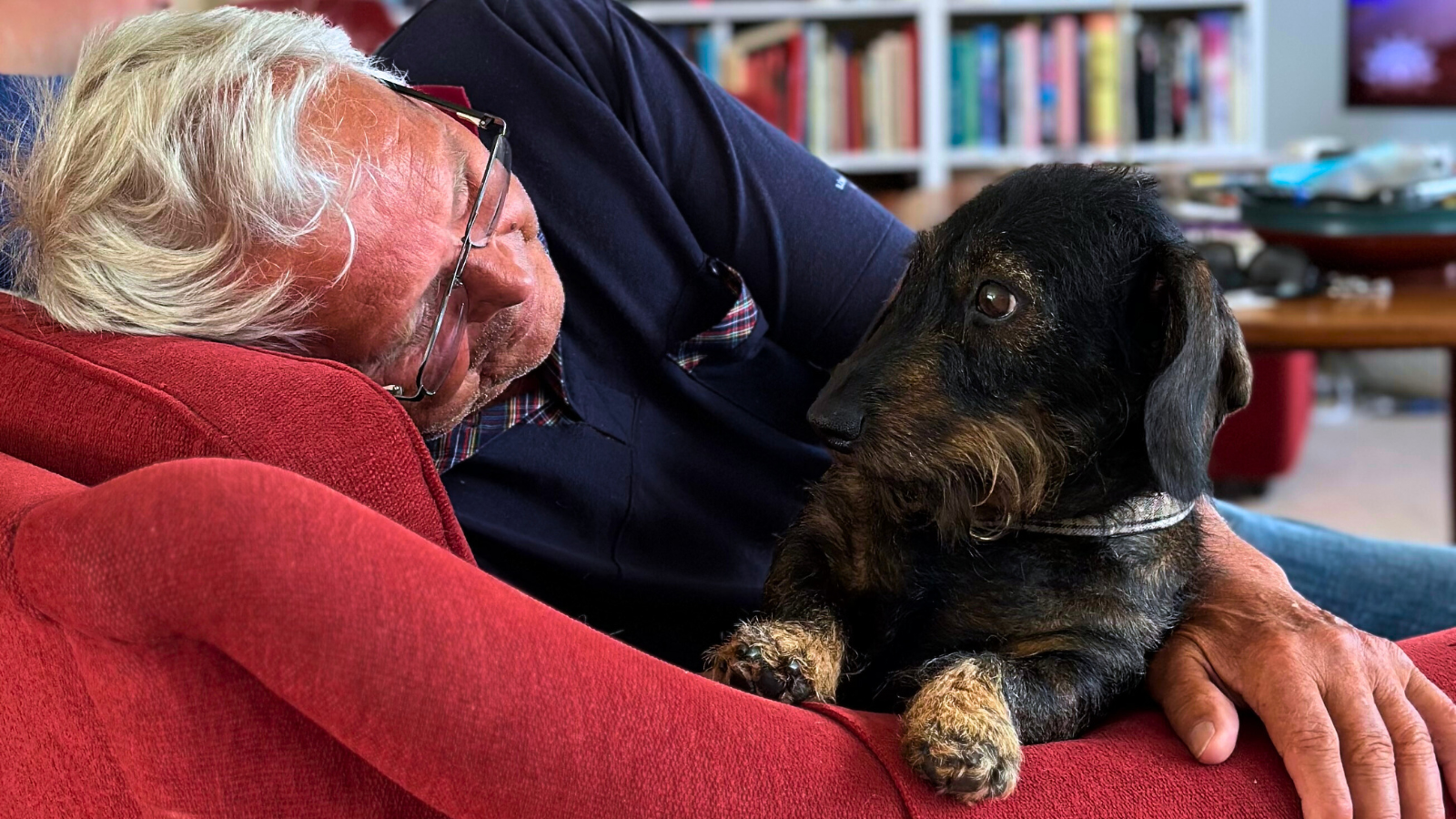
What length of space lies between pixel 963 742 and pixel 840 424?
304mm

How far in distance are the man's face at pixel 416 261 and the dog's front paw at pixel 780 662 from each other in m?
0.45

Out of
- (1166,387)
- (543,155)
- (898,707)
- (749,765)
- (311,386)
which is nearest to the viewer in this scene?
A: (749,765)

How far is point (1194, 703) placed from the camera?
1.05 m

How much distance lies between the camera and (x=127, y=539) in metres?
0.74

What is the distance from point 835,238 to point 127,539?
102 centimetres

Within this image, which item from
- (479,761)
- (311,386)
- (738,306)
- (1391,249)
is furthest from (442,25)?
(1391,249)

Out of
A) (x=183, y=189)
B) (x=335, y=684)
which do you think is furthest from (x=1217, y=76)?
(x=335, y=684)

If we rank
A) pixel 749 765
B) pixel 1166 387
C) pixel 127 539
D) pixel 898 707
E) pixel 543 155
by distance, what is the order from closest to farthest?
pixel 127 539 → pixel 749 765 → pixel 1166 387 → pixel 898 707 → pixel 543 155

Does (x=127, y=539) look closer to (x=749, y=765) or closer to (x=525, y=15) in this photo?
(x=749, y=765)

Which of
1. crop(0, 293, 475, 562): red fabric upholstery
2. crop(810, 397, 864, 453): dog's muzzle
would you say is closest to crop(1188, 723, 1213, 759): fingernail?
crop(810, 397, 864, 453): dog's muzzle

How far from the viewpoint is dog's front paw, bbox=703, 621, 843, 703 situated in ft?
3.55

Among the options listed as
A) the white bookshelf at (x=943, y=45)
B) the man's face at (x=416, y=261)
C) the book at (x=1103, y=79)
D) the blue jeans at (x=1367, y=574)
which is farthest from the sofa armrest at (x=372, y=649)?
the book at (x=1103, y=79)

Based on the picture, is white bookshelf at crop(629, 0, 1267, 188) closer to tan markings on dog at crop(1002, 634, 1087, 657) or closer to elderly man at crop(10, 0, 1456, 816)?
elderly man at crop(10, 0, 1456, 816)

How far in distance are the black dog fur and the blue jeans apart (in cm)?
60
